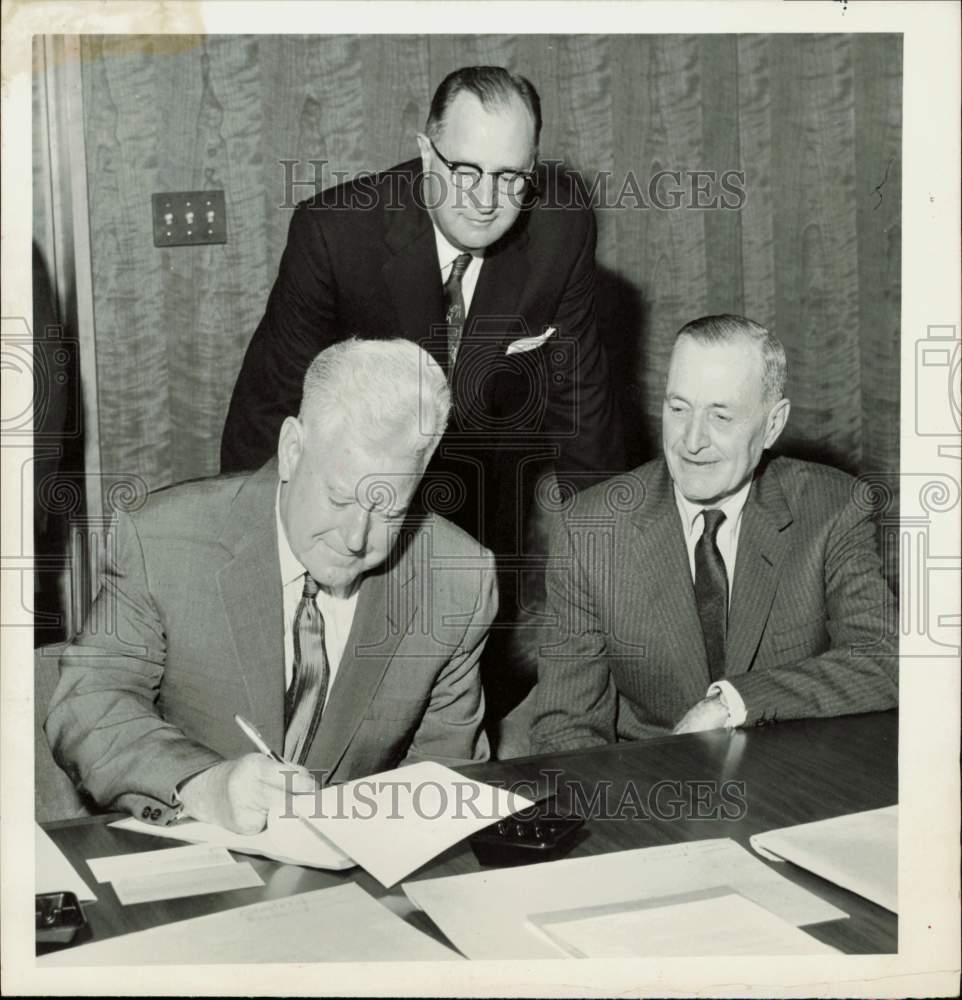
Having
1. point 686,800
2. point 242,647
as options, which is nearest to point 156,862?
point 242,647

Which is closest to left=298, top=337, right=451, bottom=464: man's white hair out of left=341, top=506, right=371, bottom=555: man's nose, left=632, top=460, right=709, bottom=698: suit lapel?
left=341, top=506, right=371, bottom=555: man's nose

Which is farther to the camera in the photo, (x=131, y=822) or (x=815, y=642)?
(x=815, y=642)

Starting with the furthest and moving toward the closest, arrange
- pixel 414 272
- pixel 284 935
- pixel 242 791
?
pixel 414 272
pixel 242 791
pixel 284 935

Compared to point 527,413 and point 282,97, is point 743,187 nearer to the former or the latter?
point 527,413

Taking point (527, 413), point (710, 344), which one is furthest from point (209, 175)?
point (710, 344)

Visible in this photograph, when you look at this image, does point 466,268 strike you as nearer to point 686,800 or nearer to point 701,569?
point 701,569

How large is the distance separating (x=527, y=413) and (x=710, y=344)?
0.39 metres

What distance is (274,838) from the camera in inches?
66.3

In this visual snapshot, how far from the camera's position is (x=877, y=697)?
7.02 ft

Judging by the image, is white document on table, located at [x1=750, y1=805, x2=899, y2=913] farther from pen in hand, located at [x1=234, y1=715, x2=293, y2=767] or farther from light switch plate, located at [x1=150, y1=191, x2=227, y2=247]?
light switch plate, located at [x1=150, y1=191, x2=227, y2=247]

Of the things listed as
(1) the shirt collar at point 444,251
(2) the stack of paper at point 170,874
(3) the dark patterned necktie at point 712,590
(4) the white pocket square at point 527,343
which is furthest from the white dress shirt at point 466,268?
(2) the stack of paper at point 170,874

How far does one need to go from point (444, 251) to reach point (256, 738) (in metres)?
0.95

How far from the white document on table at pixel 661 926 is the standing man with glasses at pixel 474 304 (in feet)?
1.95

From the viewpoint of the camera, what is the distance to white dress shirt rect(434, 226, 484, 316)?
2.17 m
